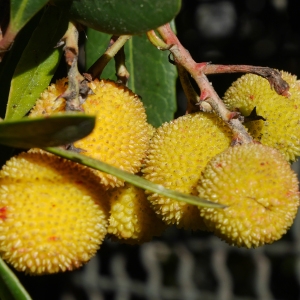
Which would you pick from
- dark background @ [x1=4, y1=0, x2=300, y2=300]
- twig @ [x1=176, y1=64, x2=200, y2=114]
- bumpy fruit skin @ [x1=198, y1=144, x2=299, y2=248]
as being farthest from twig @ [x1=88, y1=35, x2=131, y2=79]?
dark background @ [x1=4, y1=0, x2=300, y2=300]

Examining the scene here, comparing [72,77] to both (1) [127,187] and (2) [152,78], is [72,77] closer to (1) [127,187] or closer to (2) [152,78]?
(1) [127,187]

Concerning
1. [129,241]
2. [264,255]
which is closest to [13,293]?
[129,241]

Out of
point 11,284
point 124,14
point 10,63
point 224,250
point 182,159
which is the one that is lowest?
point 224,250

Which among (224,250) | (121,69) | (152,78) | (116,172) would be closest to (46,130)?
(116,172)

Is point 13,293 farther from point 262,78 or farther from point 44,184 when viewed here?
point 262,78

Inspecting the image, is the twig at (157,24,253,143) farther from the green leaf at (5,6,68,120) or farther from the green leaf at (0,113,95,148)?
the green leaf at (0,113,95,148)

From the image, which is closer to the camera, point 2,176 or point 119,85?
point 2,176
